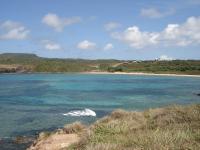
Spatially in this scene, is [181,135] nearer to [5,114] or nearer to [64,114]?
[64,114]

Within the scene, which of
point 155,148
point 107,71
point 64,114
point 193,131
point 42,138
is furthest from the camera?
point 107,71

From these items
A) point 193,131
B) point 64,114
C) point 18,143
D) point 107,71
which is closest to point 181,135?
point 193,131

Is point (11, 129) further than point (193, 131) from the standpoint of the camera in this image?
Yes

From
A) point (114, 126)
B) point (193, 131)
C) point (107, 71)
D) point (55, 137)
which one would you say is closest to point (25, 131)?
point (55, 137)

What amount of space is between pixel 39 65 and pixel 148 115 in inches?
6691

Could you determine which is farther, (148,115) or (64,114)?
(64,114)

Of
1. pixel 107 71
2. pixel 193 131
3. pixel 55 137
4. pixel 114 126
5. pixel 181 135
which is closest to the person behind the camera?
pixel 181 135

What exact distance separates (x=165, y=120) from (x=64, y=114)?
2273cm

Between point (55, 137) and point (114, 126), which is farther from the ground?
point (114, 126)

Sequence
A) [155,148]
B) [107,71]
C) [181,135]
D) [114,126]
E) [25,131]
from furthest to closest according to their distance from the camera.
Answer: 1. [107,71]
2. [25,131]
3. [114,126]
4. [181,135]
5. [155,148]

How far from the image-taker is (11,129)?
101 ft

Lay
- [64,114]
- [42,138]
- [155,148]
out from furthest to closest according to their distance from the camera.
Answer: [64,114] → [42,138] → [155,148]

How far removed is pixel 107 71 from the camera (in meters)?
182

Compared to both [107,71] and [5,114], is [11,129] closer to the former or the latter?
[5,114]
